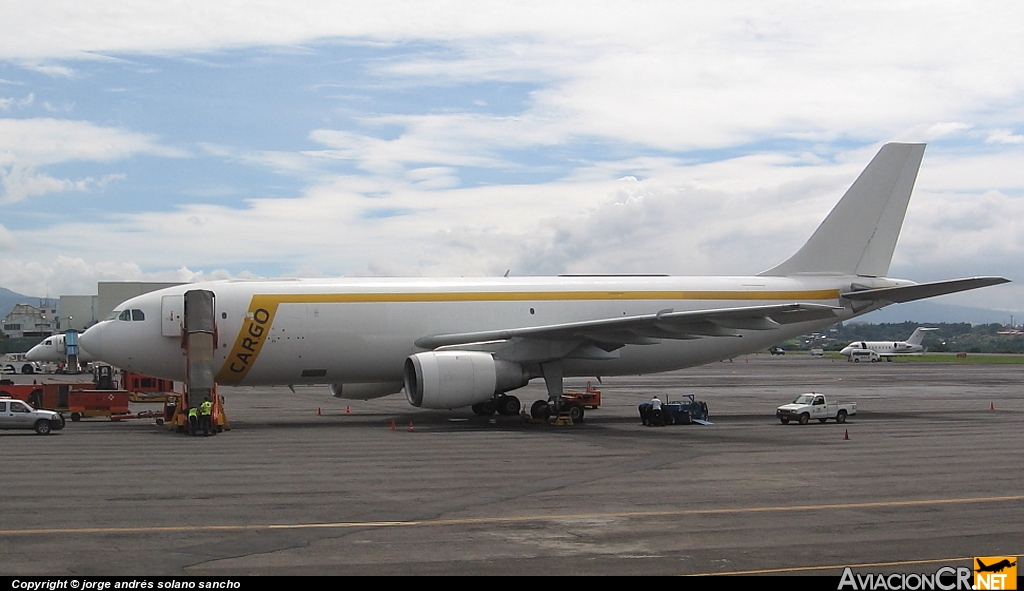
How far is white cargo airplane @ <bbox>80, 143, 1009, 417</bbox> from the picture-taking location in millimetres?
31828

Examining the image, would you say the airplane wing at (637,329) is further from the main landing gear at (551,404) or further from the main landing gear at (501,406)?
the main landing gear at (501,406)

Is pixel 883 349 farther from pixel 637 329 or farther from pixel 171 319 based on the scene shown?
pixel 171 319

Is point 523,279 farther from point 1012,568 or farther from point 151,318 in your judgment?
point 1012,568

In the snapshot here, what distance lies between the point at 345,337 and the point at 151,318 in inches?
244

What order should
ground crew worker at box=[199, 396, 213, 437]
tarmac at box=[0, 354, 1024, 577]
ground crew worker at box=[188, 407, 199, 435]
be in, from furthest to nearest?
ground crew worker at box=[199, 396, 213, 437], ground crew worker at box=[188, 407, 199, 435], tarmac at box=[0, 354, 1024, 577]

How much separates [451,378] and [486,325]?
14.0ft

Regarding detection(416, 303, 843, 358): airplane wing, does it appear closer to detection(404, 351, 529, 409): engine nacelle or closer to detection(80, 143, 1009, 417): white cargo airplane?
detection(80, 143, 1009, 417): white cargo airplane

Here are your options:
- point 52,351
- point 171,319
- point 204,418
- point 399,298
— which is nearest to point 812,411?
point 399,298

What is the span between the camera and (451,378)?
31047 mm

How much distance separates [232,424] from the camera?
111 feet

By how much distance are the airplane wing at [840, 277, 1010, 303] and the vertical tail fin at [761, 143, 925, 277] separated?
4.88ft

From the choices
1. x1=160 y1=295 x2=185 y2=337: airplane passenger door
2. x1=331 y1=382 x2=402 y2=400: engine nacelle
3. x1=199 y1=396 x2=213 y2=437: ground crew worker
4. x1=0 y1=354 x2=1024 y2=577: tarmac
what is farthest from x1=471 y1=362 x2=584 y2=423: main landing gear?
x1=160 y1=295 x2=185 y2=337: airplane passenger door

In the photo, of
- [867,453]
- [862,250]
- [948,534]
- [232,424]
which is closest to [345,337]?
[232,424]

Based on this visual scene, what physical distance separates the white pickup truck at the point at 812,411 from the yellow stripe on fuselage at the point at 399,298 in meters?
4.47
